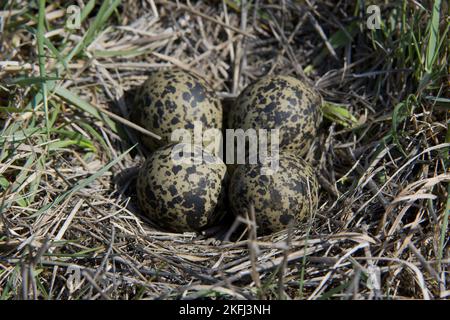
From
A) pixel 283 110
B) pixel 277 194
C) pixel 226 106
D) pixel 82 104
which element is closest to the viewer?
pixel 277 194

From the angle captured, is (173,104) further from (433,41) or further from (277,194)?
(433,41)

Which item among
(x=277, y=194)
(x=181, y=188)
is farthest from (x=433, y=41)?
(x=181, y=188)

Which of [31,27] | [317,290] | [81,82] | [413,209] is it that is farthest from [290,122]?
[31,27]

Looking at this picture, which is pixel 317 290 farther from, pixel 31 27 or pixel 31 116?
pixel 31 27

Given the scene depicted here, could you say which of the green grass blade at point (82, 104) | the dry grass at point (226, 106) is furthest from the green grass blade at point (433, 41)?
the green grass blade at point (82, 104)

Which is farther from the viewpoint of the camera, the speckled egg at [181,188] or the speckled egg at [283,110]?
the speckled egg at [283,110]

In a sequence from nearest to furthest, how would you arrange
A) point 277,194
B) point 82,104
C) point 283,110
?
point 277,194 → point 283,110 → point 82,104

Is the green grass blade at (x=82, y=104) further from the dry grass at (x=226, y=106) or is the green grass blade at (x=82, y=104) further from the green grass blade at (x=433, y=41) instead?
the green grass blade at (x=433, y=41)
